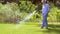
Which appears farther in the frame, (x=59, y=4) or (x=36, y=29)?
(x=59, y=4)

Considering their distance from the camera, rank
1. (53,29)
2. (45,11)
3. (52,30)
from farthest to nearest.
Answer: (53,29)
(52,30)
(45,11)

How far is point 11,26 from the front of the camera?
9.41 m

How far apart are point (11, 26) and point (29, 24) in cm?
84

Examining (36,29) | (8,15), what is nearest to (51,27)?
(36,29)

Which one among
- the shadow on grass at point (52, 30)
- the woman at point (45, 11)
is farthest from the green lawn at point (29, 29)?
the woman at point (45, 11)

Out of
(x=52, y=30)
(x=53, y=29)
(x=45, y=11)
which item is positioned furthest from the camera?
(x=53, y=29)

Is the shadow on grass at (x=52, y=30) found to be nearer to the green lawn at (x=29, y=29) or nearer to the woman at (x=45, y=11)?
the green lawn at (x=29, y=29)

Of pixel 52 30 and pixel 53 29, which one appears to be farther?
pixel 53 29

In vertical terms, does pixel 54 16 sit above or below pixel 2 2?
below

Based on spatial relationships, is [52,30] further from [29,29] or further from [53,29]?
[29,29]

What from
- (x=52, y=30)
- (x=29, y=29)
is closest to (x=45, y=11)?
(x=52, y=30)

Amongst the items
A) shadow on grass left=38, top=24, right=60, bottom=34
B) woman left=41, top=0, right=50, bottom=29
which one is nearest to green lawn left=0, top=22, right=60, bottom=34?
shadow on grass left=38, top=24, right=60, bottom=34

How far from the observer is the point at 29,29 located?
903 centimetres

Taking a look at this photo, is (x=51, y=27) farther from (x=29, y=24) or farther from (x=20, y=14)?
(x=20, y=14)
